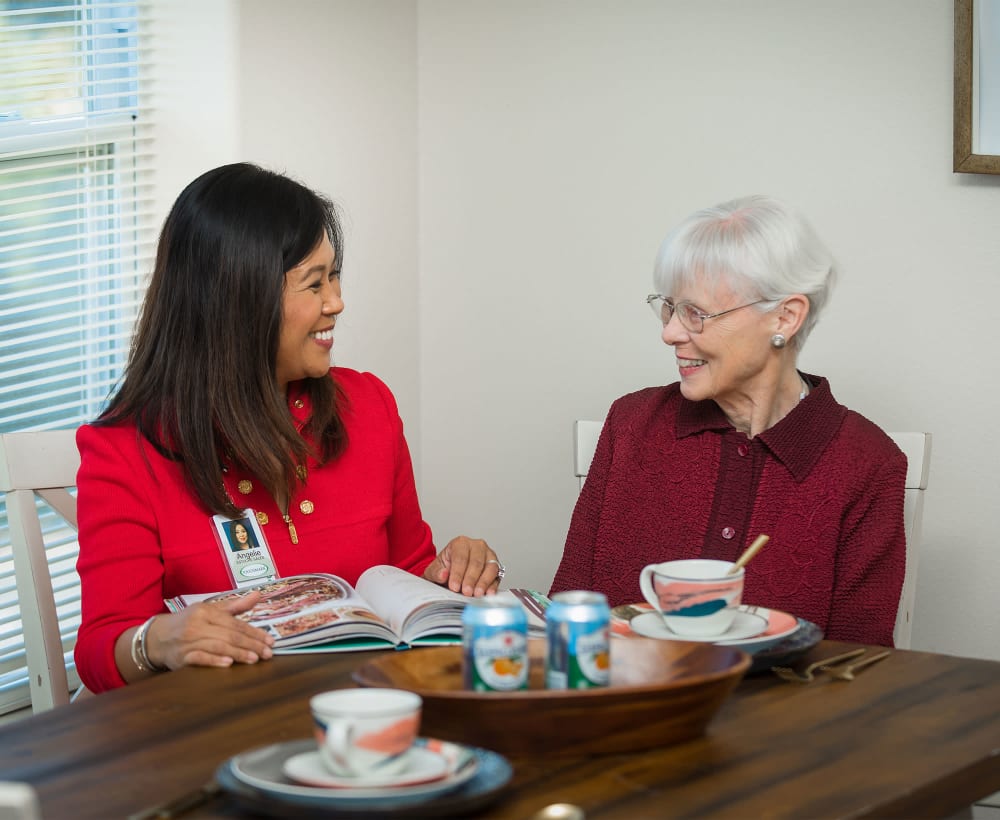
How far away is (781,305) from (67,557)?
151cm

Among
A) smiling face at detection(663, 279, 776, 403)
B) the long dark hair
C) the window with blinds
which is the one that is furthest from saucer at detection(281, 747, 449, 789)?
the window with blinds

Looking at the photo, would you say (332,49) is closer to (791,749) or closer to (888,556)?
(888,556)

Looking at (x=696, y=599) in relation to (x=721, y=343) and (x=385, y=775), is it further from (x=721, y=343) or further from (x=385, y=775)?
(x=721, y=343)

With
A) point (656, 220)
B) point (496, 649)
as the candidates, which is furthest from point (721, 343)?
point (496, 649)

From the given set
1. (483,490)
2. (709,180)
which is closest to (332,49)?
(709,180)

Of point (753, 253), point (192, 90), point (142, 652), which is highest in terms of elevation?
point (192, 90)

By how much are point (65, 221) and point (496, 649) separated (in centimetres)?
174

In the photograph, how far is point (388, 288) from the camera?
2.95 m

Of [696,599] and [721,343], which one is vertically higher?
[721,343]

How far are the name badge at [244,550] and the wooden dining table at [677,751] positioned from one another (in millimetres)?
394

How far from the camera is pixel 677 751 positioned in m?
1.10

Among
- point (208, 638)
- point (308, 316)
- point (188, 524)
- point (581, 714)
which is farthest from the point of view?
point (308, 316)

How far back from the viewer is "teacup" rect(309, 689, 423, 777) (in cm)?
93

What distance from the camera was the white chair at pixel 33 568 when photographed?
187 centimetres
